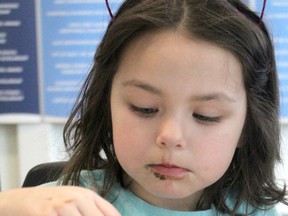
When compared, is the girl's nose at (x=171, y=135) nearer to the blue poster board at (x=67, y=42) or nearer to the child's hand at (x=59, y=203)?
the child's hand at (x=59, y=203)

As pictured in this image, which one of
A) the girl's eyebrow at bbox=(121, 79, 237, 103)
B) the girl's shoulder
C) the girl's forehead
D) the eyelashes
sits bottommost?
the girl's shoulder

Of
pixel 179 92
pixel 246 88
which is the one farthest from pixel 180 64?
pixel 246 88

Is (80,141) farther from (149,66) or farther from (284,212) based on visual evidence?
(284,212)

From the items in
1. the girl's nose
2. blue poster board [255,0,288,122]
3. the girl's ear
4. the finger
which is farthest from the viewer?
blue poster board [255,0,288,122]

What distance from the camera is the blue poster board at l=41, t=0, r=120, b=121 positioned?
158 centimetres

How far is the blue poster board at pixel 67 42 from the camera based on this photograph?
5.18 ft

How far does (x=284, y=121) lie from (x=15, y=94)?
3.46 feet

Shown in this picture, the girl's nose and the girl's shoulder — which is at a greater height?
the girl's nose

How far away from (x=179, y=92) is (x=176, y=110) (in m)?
0.03

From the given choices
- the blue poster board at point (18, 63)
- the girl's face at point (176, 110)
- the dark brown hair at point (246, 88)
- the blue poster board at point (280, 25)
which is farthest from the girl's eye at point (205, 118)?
the blue poster board at point (18, 63)

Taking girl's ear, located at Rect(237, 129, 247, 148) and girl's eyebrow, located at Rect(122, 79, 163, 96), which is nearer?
girl's eyebrow, located at Rect(122, 79, 163, 96)

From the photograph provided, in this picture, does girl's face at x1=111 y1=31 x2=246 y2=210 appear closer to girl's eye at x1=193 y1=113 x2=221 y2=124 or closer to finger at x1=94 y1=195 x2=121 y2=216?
girl's eye at x1=193 y1=113 x2=221 y2=124

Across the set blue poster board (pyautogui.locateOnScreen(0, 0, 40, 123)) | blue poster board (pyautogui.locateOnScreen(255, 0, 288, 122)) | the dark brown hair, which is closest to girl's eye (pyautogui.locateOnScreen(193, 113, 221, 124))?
the dark brown hair

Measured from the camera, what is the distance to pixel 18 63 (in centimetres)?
162
